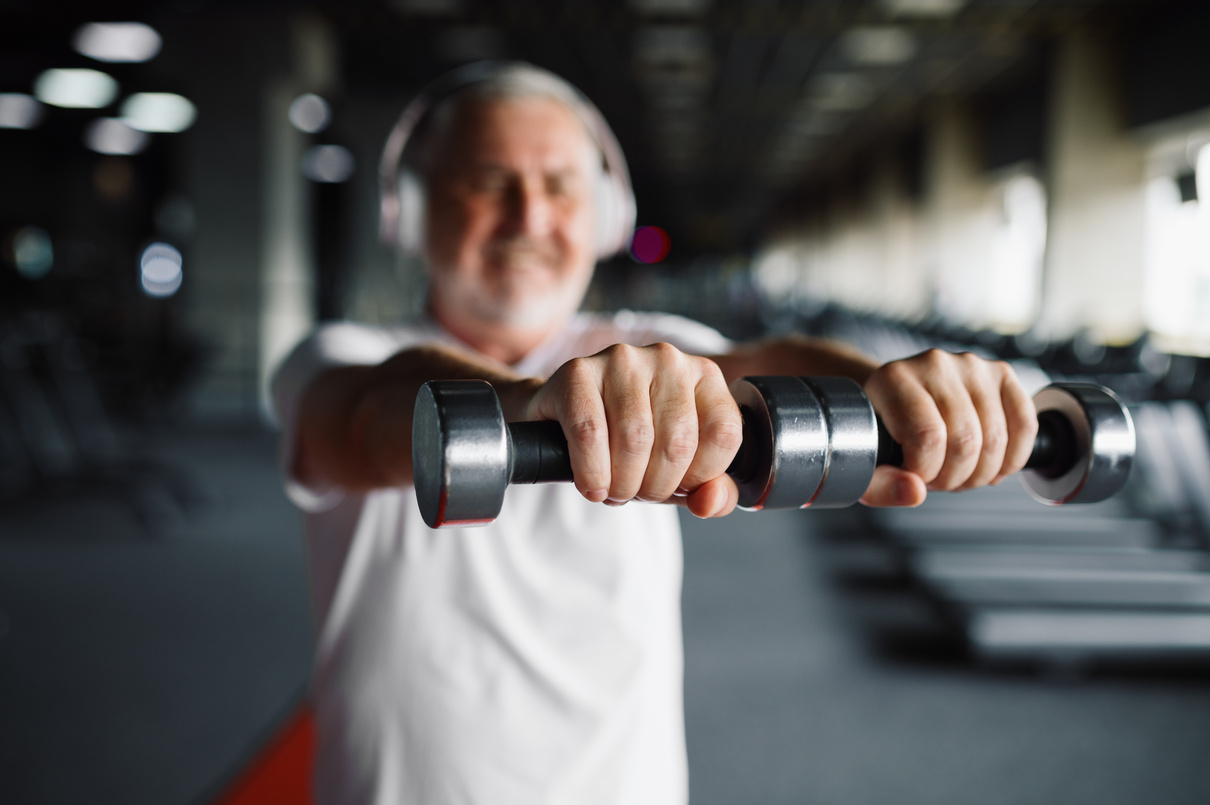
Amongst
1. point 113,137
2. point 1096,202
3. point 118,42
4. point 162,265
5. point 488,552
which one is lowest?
point 488,552

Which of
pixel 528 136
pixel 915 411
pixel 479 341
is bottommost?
pixel 915 411

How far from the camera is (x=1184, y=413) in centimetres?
518

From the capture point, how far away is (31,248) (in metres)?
18.2

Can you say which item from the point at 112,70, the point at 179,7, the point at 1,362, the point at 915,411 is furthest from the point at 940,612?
the point at 112,70

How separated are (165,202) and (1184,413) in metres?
20.3

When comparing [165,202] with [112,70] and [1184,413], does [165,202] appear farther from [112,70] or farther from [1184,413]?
[1184,413]

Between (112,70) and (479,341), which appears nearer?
(479,341)

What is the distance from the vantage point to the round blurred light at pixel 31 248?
17.9 metres

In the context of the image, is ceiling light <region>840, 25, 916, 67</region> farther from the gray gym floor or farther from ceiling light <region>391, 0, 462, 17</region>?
the gray gym floor

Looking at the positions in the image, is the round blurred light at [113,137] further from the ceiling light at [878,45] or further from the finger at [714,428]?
→ the finger at [714,428]

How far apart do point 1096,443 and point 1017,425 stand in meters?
0.06

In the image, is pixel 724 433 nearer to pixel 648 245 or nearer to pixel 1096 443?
pixel 1096 443

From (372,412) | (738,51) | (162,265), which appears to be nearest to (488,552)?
(372,412)

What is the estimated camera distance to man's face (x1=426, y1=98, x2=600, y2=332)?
105 centimetres
